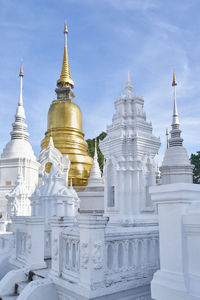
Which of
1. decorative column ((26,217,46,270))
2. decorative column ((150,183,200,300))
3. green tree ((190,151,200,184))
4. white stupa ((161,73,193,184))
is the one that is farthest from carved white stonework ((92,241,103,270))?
green tree ((190,151,200,184))

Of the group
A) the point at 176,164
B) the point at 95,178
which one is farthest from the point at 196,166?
the point at 95,178

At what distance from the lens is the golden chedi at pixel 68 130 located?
2536cm

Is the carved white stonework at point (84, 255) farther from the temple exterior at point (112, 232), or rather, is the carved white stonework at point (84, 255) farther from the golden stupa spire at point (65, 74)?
the golden stupa spire at point (65, 74)

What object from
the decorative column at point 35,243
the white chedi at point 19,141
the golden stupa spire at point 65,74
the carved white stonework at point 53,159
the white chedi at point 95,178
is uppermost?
the golden stupa spire at point 65,74

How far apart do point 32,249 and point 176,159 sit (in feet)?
64.4

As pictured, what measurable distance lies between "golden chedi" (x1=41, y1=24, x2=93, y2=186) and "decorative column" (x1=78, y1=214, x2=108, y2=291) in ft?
64.5

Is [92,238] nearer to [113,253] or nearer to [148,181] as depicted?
[113,253]

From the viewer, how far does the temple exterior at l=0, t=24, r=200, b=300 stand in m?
3.17

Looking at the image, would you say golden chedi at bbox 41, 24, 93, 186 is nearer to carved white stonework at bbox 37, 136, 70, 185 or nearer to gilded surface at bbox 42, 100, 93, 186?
gilded surface at bbox 42, 100, 93, 186

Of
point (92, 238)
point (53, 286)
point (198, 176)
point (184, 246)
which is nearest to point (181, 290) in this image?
point (184, 246)

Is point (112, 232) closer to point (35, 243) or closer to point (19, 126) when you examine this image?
point (35, 243)

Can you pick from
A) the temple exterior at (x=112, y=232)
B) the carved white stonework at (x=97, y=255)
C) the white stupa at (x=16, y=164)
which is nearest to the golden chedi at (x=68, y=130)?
the white stupa at (x=16, y=164)

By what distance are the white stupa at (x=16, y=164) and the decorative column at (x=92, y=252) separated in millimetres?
15991

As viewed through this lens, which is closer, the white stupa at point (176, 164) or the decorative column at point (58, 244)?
the decorative column at point (58, 244)
